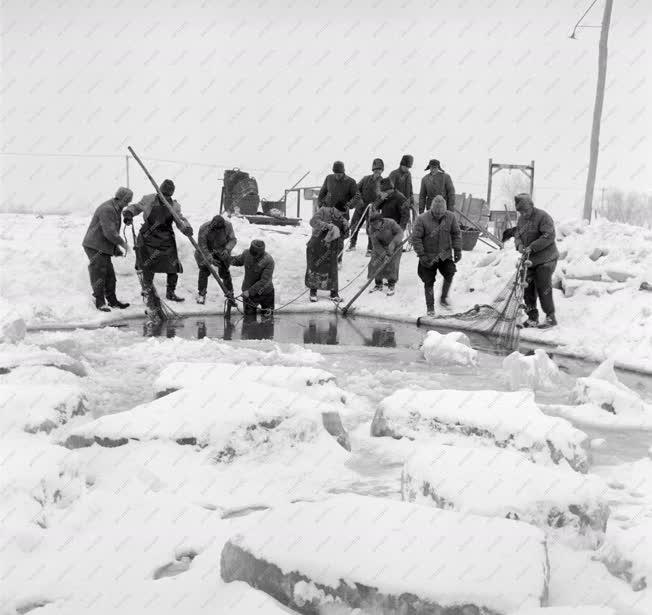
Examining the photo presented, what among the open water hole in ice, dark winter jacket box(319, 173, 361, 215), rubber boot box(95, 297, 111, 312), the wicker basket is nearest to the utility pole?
the wicker basket

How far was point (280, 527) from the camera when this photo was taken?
316 centimetres

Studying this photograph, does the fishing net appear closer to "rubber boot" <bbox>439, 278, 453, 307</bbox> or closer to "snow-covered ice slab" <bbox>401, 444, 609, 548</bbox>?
"rubber boot" <bbox>439, 278, 453, 307</bbox>

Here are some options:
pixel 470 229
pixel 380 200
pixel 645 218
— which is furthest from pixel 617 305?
pixel 645 218

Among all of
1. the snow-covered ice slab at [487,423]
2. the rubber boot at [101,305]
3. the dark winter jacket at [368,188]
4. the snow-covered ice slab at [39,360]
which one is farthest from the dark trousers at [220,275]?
the snow-covered ice slab at [487,423]

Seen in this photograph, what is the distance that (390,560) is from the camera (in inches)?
114

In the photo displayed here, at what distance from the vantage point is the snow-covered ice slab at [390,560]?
2.74 meters

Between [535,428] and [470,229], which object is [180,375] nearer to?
[535,428]

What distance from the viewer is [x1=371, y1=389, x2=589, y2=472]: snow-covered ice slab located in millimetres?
4773

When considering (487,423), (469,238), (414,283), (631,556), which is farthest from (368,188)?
(631,556)

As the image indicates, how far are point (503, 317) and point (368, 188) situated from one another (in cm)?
419

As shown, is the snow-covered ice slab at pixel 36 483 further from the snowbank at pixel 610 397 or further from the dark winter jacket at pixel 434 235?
the dark winter jacket at pixel 434 235

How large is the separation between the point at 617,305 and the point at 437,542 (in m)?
8.05

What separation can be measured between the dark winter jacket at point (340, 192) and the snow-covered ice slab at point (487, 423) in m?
7.41

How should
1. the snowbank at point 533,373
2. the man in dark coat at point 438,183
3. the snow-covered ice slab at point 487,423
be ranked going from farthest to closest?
the man in dark coat at point 438,183
the snowbank at point 533,373
the snow-covered ice slab at point 487,423
